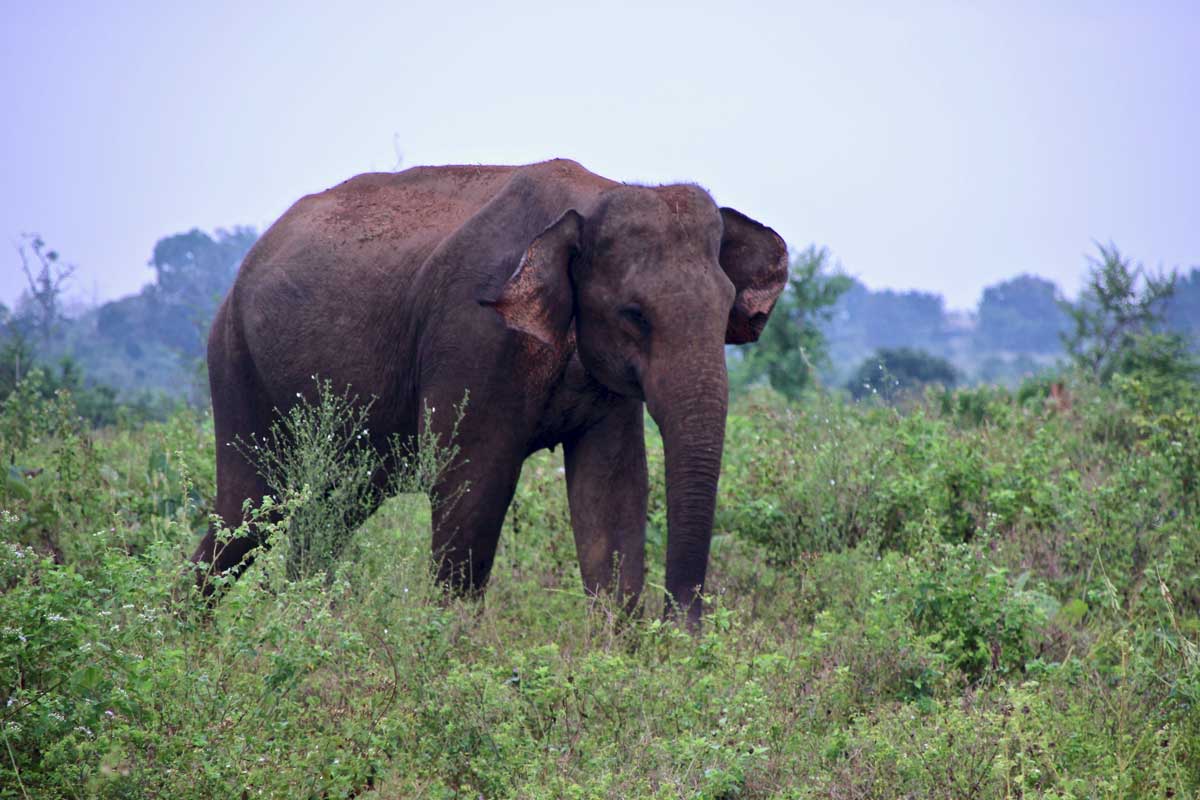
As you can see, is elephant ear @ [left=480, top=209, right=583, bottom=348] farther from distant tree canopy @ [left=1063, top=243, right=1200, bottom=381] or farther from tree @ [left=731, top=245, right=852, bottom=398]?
tree @ [left=731, top=245, right=852, bottom=398]

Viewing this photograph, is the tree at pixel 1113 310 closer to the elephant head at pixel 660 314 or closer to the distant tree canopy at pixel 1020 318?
the elephant head at pixel 660 314

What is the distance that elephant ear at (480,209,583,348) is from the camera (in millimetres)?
6016

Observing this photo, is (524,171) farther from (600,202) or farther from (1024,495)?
(1024,495)

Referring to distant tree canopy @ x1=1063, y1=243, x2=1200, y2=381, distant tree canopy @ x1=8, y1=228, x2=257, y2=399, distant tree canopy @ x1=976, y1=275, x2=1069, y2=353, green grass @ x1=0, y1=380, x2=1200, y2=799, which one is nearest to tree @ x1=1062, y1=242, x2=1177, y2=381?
distant tree canopy @ x1=1063, y1=243, x2=1200, y2=381

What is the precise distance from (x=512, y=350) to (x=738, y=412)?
8.20 meters

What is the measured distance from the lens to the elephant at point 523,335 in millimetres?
5930

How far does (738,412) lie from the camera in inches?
559

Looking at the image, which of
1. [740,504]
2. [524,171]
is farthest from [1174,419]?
[524,171]

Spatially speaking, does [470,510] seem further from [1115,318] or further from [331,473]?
[1115,318]

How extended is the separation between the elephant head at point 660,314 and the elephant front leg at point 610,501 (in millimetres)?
417

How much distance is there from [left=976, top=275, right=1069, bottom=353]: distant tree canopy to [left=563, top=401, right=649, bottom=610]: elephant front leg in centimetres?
12278

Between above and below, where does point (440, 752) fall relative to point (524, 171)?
below

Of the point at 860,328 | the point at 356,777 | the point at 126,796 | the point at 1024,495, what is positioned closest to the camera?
the point at 126,796

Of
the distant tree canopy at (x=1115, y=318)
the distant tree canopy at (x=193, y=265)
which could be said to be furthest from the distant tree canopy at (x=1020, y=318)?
the distant tree canopy at (x=1115, y=318)
